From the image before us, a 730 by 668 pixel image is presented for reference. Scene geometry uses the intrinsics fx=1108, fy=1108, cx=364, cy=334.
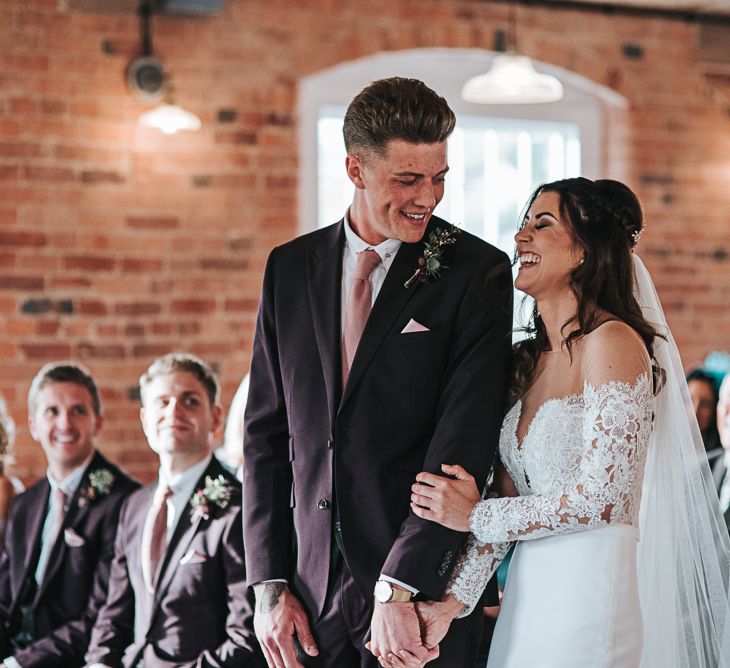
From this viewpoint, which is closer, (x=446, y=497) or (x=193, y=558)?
(x=446, y=497)

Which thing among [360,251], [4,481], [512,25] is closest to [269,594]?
[360,251]

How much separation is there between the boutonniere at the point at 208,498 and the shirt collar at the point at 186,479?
0.06 metres

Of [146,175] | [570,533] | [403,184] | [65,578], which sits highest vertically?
[146,175]

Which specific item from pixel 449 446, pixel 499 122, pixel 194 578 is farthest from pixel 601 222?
pixel 499 122

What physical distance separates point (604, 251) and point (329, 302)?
61 cm

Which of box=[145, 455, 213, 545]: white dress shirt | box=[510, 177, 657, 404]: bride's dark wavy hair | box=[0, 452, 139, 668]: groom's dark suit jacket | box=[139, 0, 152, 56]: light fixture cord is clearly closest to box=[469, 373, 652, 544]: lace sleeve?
box=[510, 177, 657, 404]: bride's dark wavy hair

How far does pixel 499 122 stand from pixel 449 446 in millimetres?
4466

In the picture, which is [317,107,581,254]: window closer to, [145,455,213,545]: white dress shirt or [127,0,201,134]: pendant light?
[127,0,201,134]: pendant light

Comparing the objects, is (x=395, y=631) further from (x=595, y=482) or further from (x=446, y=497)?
(x=595, y=482)

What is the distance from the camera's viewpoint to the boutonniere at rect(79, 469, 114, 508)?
3590mm

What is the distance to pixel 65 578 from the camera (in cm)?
351

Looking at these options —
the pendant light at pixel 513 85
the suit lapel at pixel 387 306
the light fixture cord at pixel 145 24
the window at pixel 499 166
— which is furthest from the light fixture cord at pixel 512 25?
the suit lapel at pixel 387 306

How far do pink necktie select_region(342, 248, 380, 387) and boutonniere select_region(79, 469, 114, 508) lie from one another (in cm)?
155

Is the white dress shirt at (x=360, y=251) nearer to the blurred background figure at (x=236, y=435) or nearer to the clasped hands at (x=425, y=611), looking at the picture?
the clasped hands at (x=425, y=611)
